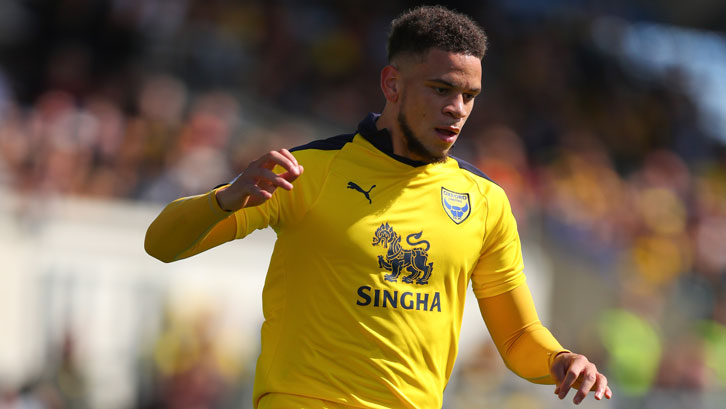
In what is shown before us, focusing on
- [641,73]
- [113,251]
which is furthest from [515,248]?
[641,73]

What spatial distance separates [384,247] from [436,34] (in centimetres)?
91

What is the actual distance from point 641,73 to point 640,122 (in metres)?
2.53

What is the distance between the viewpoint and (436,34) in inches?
174

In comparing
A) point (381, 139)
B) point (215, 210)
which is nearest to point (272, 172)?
point (215, 210)

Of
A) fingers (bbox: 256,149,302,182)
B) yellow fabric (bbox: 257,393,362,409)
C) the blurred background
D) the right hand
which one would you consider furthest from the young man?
the blurred background

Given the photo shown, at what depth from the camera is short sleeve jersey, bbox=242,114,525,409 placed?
434 cm

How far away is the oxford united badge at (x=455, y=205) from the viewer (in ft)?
14.9

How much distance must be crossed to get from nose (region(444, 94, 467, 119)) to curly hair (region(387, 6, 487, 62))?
20 cm

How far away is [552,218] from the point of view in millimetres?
13188

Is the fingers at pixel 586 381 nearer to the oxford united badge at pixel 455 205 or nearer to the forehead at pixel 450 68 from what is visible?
the oxford united badge at pixel 455 205

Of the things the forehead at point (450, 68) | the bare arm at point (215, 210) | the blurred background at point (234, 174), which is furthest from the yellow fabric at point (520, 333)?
the blurred background at point (234, 174)

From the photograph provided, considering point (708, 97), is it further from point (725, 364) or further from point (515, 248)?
point (515, 248)

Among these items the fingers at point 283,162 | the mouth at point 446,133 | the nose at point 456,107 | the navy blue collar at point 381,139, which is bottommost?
the fingers at point 283,162

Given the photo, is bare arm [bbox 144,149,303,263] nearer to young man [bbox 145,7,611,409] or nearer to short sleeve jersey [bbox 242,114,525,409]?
young man [bbox 145,7,611,409]
